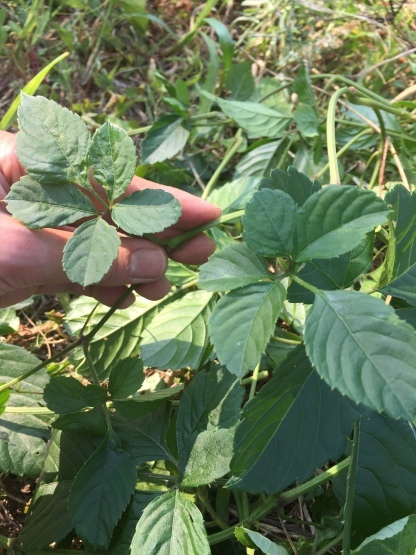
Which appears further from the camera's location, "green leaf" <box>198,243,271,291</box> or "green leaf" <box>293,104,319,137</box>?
"green leaf" <box>293,104,319,137</box>

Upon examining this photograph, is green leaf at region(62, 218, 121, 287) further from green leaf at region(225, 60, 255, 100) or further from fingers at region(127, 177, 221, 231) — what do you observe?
green leaf at region(225, 60, 255, 100)

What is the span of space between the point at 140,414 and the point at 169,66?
1.56m

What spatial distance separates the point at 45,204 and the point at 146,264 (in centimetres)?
23

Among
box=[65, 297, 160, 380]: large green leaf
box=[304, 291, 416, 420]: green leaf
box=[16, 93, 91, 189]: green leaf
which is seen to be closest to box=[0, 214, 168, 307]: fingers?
box=[16, 93, 91, 189]: green leaf

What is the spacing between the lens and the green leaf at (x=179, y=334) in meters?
1.22

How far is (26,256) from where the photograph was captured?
0.99 meters

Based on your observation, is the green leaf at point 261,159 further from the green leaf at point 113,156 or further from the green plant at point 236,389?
the green leaf at point 113,156

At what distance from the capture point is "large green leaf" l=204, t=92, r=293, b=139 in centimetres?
155

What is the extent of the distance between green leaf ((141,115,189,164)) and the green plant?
48cm

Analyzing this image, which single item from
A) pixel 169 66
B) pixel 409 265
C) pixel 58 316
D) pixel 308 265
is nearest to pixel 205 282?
pixel 308 265

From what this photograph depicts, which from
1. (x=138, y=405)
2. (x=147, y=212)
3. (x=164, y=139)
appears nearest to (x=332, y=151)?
(x=147, y=212)

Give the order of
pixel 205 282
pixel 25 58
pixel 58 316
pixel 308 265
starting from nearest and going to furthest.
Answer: pixel 205 282
pixel 308 265
pixel 58 316
pixel 25 58

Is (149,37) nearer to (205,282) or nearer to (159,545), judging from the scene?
(205,282)

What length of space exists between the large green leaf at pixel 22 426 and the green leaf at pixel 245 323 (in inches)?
26.0
